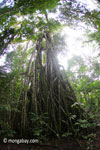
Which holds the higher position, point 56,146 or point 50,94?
point 50,94

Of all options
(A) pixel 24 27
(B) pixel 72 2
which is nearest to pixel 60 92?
(A) pixel 24 27

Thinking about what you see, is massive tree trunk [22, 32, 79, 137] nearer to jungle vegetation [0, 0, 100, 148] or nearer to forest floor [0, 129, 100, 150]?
jungle vegetation [0, 0, 100, 148]

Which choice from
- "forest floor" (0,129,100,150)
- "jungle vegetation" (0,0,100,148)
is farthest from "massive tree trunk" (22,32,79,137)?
"forest floor" (0,129,100,150)

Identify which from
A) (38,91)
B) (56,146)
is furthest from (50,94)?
(56,146)

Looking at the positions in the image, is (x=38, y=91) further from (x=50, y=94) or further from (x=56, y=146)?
(x=56, y=146)

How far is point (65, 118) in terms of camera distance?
2.86m

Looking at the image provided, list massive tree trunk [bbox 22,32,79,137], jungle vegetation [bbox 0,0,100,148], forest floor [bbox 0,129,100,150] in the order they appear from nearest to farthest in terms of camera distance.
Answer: forest floor [bbox 0,129,100,150] < jungle vegetation [bbox 0,0,100,148] < massive tree trunk [bbox 22,32,79,137]

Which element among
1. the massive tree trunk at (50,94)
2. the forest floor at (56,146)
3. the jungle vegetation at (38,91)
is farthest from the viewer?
the massive tree trunk at (50,94)

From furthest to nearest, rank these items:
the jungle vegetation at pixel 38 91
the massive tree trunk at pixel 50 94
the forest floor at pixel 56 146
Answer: the massive tree trunk at pixel 50 94, the jungle vegetation at pixel 38 91, the forest floor at pixel 56 146

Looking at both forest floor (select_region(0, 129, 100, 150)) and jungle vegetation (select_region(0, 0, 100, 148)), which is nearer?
forest floor (select_region(0, 129, 100, 150))

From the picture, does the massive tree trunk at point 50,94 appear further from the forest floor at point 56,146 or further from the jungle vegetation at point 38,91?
the forest floor at point 56,146

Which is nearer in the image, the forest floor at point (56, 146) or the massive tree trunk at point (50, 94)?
the forest floor at point (56, 146)

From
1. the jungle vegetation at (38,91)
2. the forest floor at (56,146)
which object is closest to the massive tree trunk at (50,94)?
the jungle vegetation at (38,91)

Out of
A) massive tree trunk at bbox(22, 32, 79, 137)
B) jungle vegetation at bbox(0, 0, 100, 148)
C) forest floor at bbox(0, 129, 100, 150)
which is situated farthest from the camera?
massive tree trunk at bbox(22, 32, 79, 137)
